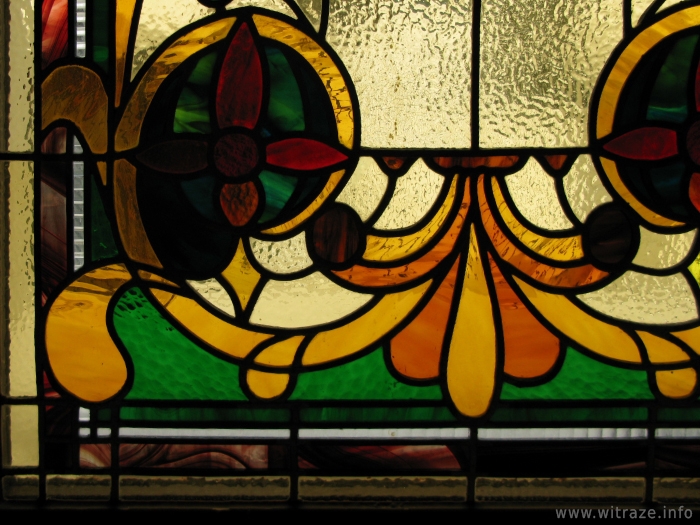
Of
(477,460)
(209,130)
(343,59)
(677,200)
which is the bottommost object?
(477,460)

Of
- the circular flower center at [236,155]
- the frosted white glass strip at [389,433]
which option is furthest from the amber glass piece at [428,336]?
the circular flower center at [236,155]

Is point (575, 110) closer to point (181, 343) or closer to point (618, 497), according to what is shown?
point (618, 497)

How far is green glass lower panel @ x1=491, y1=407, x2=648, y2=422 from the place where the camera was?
43.1 inches

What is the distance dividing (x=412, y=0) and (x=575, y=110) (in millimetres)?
369

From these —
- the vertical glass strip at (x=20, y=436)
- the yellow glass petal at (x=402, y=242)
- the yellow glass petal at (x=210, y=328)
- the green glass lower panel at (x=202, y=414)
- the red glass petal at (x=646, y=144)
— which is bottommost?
the vertical glass strip at (x=20, y=436)

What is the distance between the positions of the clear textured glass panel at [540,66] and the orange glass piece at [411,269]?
16 cm

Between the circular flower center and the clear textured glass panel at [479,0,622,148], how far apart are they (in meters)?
0.43

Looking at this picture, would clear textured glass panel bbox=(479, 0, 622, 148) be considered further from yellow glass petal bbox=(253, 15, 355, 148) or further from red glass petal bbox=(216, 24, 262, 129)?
red glass petal bbox=(216, 24, 262, 129)

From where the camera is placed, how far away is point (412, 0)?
1.07 m

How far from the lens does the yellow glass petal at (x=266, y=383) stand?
1.08 metres

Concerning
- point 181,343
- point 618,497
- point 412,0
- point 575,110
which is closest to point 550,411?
point 618,497

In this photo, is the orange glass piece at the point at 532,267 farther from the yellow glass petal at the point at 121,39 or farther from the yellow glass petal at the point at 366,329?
the yellow glass petal at the point at 121,39

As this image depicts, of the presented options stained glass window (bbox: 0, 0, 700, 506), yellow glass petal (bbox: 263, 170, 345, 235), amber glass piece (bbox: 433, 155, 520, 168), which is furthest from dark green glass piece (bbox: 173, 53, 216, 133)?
amber glass piece (bbox: 433, 155, 520, 168)

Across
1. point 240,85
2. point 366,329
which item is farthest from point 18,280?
point 366,329
